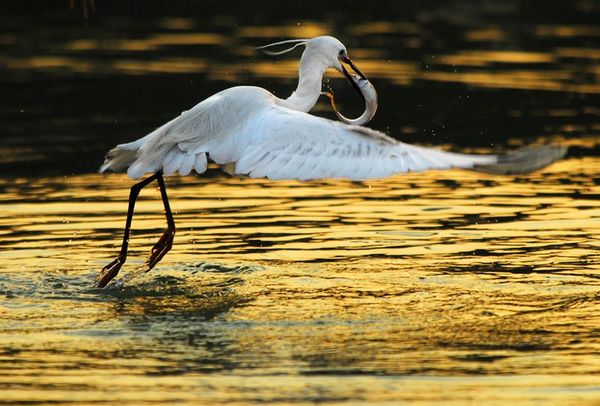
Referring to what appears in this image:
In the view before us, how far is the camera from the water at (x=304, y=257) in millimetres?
9141

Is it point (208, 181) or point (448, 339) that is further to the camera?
point (208, 181)

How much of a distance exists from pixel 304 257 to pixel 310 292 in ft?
A: 3.83

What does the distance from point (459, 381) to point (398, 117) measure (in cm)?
1010

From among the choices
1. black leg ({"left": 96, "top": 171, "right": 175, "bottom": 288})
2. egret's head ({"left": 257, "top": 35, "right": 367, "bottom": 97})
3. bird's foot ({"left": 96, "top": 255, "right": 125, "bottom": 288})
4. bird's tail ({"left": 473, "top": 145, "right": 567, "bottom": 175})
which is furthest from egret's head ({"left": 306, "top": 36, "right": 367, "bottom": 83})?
bird's tail ({"left": 473, "top": 145, "right": 567, "bottom": 175})

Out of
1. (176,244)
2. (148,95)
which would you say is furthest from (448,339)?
(148,95)

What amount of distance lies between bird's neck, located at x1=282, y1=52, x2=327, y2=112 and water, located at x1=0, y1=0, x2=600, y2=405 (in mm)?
1220

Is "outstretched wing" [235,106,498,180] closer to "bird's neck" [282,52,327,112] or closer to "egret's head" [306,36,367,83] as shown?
"bird's neck" [282,52,327,112]

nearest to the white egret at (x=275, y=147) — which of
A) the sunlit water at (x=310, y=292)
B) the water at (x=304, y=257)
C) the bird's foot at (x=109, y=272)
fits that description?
the bird's foot at (x=109, y=272)

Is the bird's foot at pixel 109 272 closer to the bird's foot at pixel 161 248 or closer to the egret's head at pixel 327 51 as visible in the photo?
the bird's foot at pixel 161 248

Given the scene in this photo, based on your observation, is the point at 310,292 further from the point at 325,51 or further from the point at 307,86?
the point at 325,51

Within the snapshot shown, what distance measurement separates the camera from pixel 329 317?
1041cm

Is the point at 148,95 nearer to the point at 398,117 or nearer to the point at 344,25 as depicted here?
the point at 398,117

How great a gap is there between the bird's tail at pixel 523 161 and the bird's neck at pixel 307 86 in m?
2.58

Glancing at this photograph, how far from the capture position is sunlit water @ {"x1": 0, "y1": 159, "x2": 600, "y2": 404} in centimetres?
904
